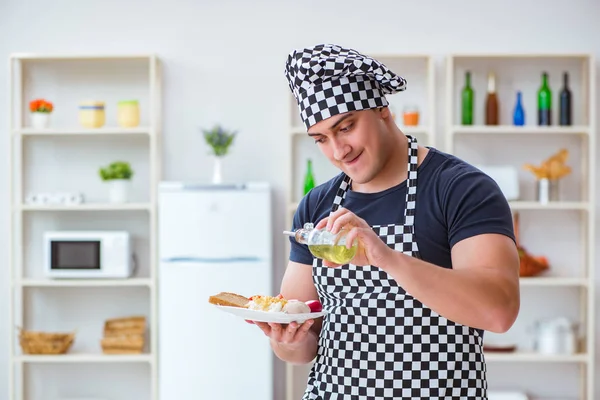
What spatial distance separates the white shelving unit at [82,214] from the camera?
197 inches

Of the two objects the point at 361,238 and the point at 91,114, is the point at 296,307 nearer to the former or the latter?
the point at 361,238

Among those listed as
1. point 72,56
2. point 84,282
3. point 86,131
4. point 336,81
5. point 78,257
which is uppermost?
point 72,56

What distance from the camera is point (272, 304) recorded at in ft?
6.24

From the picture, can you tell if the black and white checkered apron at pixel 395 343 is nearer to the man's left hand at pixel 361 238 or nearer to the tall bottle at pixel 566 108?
the man's left hand at pixel 361 238

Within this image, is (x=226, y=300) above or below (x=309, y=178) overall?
below

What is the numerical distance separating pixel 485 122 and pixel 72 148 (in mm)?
2377

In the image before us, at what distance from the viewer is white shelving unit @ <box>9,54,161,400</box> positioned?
4996mm

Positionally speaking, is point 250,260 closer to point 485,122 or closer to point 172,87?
point 172,87

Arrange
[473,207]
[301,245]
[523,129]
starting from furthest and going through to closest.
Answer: [523,129] < [301,245] < [473,207]

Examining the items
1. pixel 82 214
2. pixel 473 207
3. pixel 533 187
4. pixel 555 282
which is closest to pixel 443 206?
pixel 473 207

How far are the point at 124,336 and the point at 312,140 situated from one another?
5.01ft

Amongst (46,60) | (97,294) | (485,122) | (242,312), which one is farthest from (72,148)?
(242,312)

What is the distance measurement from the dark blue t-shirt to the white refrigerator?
8.42 ft

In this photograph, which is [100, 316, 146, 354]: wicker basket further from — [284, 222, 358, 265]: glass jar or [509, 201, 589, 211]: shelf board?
[284, 222, 358, 265]: glass jar
